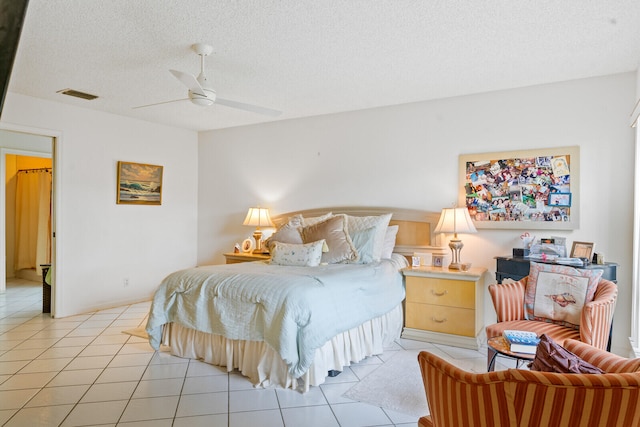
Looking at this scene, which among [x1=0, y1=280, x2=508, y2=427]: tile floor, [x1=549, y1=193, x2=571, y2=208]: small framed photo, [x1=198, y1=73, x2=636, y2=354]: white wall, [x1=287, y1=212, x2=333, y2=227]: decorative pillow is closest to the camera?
[x1=0, y1=280, x2=508, y2=427]: tile floor

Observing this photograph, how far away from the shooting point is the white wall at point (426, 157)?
3.68 m

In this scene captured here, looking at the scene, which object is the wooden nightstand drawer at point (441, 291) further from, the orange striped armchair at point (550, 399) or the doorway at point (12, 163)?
the doorway at point (12, 163)

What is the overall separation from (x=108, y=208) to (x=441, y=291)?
13.6ft

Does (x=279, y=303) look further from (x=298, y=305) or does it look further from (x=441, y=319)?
(x=441, y=319)

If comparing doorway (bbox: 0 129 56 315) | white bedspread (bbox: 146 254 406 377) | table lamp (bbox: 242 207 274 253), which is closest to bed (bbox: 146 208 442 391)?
white bedspread (bbox: 146 254 406 377)

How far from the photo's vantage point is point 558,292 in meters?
3.04

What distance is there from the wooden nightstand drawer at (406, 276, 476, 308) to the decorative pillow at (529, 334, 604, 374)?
2514 mm

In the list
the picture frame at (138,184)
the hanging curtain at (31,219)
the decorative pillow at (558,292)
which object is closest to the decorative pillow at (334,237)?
the decorative pillow at (558,292)

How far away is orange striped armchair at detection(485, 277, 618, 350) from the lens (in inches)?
104

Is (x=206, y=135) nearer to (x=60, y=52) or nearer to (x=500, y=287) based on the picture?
(x=60, y=52)

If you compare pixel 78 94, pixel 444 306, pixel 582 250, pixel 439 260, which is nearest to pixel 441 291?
pixel 444 306

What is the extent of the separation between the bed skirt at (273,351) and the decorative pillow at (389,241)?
63 centimetres

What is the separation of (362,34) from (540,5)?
1115 mm

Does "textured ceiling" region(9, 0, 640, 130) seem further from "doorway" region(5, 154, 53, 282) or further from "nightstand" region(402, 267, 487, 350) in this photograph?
"doorway" region(5, 154, 53, 282)
